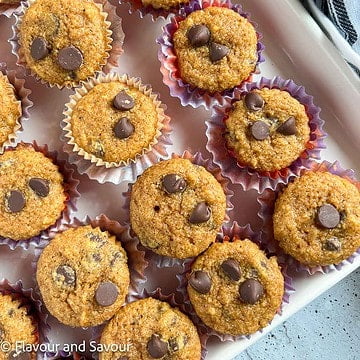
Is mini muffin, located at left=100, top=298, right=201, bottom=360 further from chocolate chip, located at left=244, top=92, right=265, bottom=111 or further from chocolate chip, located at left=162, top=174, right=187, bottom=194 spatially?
chocolate chip, located at left=244, top=92, right=265, bottom=111

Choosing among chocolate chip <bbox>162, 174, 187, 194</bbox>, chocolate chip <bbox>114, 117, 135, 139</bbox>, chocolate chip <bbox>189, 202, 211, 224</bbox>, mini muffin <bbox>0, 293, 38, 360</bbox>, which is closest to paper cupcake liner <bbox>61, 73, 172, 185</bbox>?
chocolate chip <bbox>114, 117, 135, 139</bbox>

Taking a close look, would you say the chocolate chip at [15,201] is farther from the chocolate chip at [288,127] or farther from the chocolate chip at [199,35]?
the chocolate chip at [288,127]

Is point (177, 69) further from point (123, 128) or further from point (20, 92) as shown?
point (20, 92)

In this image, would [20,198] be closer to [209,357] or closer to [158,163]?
[158,163]

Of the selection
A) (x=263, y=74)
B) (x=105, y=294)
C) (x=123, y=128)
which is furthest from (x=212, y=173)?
(x=105, y=294)

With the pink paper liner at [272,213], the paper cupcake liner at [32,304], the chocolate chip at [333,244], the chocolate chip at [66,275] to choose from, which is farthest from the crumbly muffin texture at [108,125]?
Result: the chocolate chip at [333,244]

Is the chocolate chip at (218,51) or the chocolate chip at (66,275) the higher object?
the chocolate chip at (218,51)

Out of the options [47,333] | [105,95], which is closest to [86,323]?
[47,333]
